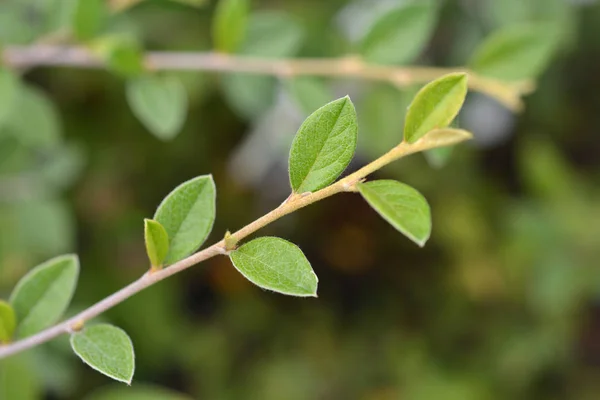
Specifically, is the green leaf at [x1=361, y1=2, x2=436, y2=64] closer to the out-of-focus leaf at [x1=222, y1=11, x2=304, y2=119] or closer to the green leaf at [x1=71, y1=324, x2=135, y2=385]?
the out-of-focus leaf at [x1=222, y1=11, x2=304, y2=119]

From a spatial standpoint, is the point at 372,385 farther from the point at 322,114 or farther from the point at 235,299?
the point at 322,114

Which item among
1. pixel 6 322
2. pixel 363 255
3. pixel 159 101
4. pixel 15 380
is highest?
pixel 159 101

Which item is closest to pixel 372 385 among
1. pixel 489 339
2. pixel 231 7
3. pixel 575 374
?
pixel 489 339

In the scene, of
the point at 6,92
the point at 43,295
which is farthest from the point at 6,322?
the point at 6,92

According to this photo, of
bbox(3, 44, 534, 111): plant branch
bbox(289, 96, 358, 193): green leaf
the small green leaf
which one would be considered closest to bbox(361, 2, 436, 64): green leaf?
bbox(3, 44, 534, 111): plant branch

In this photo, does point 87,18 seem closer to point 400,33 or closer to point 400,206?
point 400,33
